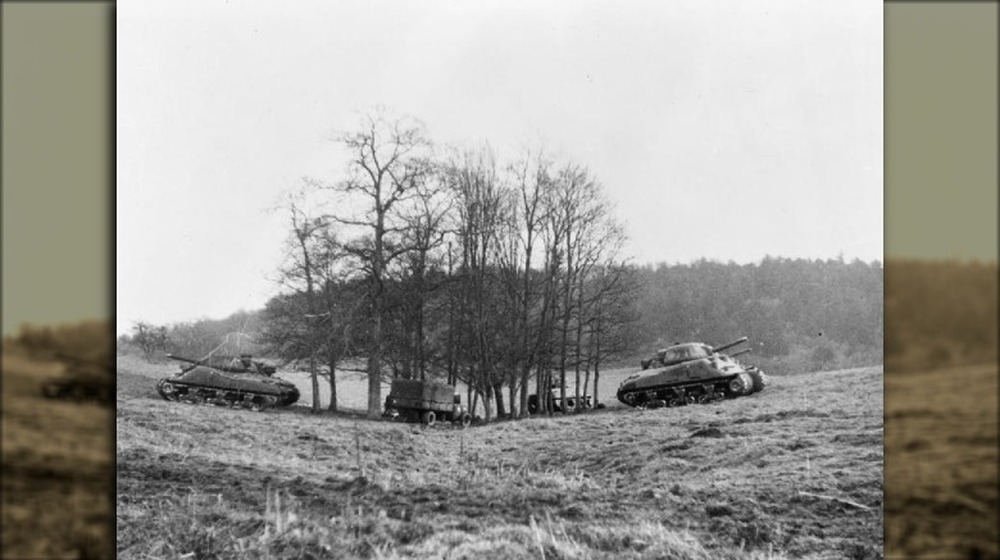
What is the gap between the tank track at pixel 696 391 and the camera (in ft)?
18.9

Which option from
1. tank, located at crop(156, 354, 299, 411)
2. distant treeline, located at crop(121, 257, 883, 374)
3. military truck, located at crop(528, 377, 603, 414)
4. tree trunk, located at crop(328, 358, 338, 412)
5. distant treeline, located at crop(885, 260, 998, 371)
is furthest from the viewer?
tank, located at crop(156, 354, 299, 411)

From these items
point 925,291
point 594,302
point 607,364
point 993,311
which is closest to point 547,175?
point 594,302

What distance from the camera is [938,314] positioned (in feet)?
18.0

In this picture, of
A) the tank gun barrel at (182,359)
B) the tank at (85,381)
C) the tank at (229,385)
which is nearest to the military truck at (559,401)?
the tank at (229,385)

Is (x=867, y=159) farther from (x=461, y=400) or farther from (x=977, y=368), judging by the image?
(x=461, y=400)

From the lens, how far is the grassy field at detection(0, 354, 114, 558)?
595cm

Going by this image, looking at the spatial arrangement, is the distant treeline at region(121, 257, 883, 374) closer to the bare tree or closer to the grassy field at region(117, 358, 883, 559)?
the grassy field at region(117, 358, 883, 559)

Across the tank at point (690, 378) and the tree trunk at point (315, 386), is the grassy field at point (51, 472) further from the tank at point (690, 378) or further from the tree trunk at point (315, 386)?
the tank at point (690, 378)

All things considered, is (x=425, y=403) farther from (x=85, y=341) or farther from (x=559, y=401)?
(x=85, y=341)

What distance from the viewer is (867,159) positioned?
18.9 feet

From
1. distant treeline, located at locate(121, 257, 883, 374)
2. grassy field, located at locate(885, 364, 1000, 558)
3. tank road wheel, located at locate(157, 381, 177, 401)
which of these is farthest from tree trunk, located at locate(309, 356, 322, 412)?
grassy field, located at locate(885, 364, 1000, 558)

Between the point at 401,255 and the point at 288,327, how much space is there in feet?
3.31

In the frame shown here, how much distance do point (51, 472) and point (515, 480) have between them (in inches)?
134

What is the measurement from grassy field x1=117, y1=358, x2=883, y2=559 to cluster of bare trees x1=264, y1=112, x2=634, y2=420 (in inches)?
12.9
